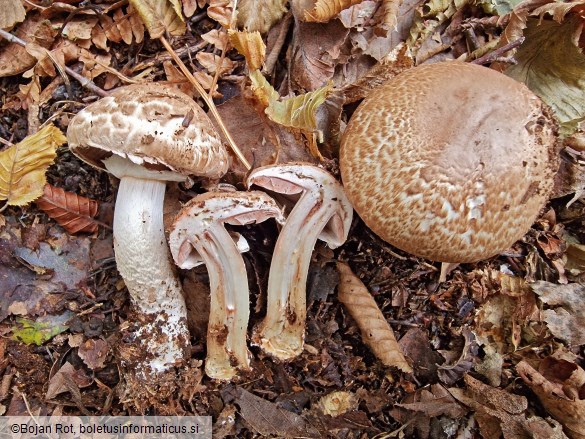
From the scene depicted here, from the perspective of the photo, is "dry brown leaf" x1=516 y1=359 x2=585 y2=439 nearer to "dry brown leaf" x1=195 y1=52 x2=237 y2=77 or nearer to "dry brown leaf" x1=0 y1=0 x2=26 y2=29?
"dry brown leaf" x1=195 y1=52 x2=237 y2=77

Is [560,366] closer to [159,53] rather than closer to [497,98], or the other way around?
[497,98]

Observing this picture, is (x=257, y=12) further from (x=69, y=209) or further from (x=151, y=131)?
(x=69, y=209)

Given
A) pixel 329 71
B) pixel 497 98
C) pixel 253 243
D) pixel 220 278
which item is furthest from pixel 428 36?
pixel 220 278

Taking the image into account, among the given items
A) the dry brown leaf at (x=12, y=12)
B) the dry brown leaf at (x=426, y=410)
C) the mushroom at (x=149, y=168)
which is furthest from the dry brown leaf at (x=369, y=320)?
the dry brown leaf at (x=12, y=12)

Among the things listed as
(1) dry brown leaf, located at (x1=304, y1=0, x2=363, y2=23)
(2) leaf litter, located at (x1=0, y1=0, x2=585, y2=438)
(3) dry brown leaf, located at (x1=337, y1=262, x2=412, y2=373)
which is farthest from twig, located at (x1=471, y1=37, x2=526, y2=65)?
(3) dry brown leaf, located at (x1=337, y1=262, x2=412, y2=373)

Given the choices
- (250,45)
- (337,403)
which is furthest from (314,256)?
(250,45)
